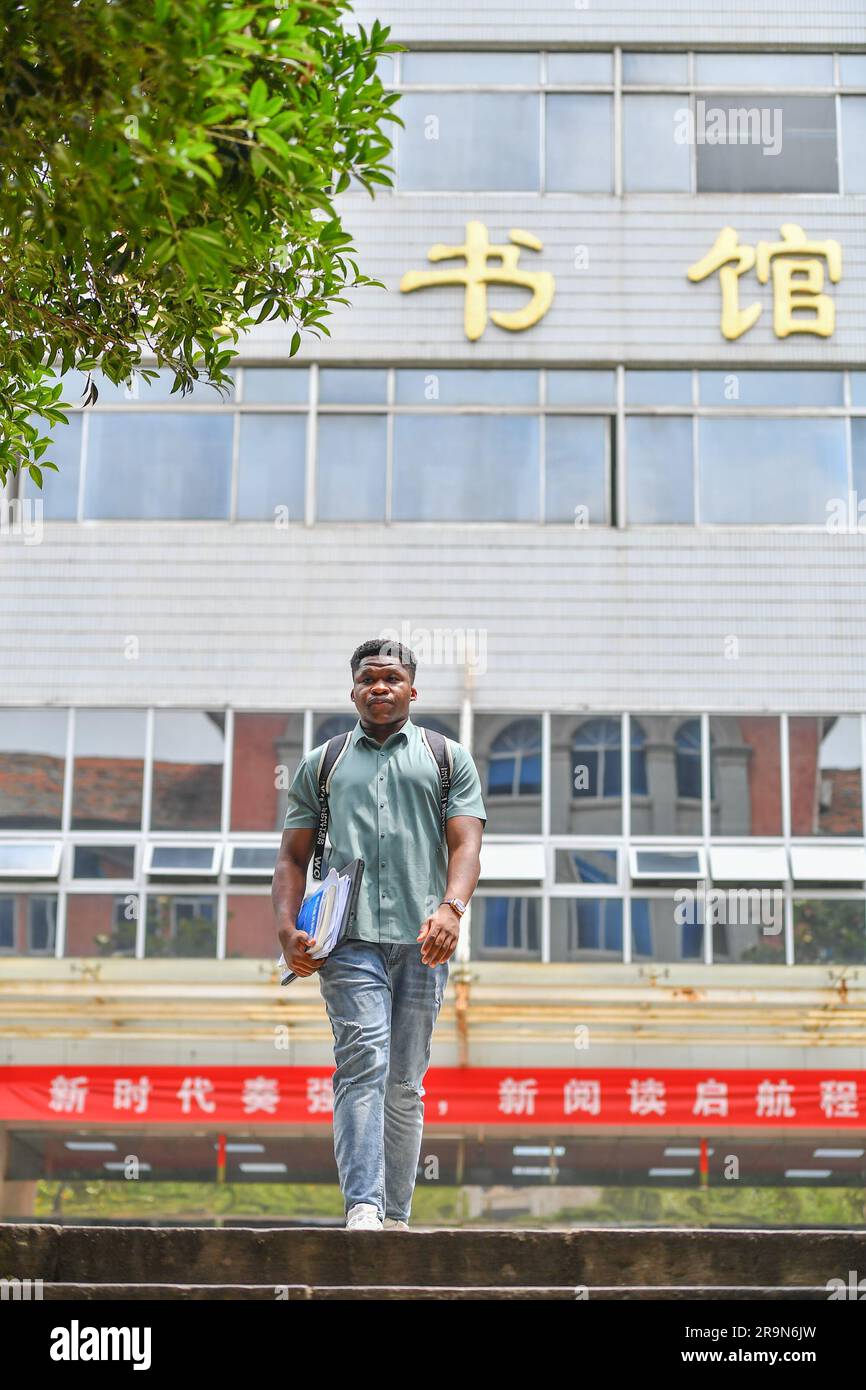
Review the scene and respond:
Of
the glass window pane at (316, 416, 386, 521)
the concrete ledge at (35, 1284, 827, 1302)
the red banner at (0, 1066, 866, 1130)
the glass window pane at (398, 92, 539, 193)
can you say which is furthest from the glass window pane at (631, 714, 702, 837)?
the concrete ledge at (35, 1284, 827, 1302)

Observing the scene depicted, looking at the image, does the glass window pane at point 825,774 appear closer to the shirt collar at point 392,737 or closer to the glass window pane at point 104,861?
the glass window pane at point 104,861

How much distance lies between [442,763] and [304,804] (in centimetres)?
44

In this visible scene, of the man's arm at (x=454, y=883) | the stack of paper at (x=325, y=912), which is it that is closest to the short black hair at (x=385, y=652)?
the man's arm at (x=454, y=883)

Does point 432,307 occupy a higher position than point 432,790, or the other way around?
point 432,307

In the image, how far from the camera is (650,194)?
59.3 feet

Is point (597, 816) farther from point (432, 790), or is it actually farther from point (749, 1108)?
point (432, 790)

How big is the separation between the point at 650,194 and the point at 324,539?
14.5ft

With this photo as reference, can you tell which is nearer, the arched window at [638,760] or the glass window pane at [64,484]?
the arched window at [638,760]

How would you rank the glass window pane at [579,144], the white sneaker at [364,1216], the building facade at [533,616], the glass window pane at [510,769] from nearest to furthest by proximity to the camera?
the white sneaker at [364,1216] → the building facade at [533,616] → the glass window pane at [510,769] → the glass window pane at [579,144]

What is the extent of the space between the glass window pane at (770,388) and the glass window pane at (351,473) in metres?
2.97

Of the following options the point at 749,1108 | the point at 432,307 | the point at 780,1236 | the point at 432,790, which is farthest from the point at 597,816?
the point at 780,1236

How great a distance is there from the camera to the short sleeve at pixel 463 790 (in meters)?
5.80

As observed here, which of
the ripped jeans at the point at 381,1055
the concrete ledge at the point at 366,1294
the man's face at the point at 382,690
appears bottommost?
the concrete ledge at the point at 366,1294
